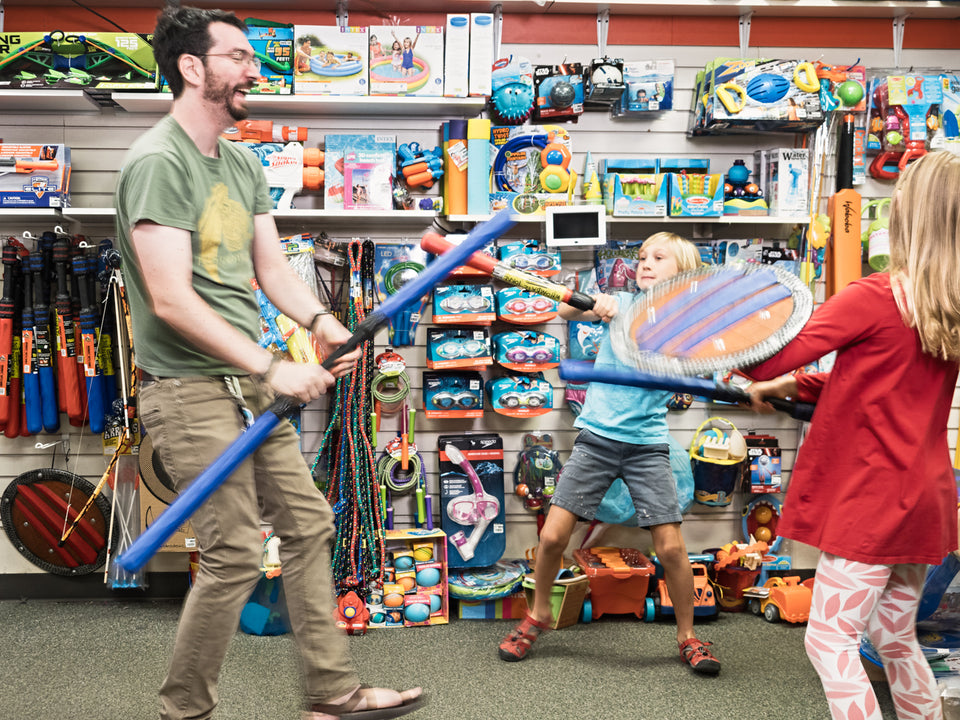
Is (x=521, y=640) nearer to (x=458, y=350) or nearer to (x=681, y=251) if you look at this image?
(x=458, y=350)

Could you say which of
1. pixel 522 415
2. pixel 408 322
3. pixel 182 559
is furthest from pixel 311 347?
pixel 182 559

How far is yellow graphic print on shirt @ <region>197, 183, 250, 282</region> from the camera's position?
1.80 m

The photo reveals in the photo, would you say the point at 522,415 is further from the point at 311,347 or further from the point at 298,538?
the point at 298,538

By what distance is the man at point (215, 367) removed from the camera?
1.70m

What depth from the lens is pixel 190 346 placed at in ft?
5.90

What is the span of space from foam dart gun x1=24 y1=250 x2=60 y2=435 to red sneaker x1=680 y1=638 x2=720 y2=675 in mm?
2701

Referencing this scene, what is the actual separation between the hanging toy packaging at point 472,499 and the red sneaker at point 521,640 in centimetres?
54

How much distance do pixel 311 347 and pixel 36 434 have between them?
136cm

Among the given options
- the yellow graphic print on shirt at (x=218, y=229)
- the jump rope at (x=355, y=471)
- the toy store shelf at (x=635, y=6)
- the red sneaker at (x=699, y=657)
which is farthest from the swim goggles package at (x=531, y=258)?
the yellow graphic print on shirt at (x=218, y=229)

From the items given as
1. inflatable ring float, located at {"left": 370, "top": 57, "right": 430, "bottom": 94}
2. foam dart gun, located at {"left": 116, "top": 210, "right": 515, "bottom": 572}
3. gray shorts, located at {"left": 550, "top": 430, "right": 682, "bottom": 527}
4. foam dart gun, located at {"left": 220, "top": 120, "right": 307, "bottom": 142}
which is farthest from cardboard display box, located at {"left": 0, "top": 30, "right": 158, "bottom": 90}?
gray shorts, located at {"left": 550, "top": 430, "right": 682, "bottom": 527}

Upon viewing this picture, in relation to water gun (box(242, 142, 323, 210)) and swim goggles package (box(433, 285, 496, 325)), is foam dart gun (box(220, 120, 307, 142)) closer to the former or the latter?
water gun (box(242, 142, 323, 210))

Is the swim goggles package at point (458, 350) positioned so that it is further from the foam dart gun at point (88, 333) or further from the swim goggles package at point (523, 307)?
the foam dart gun at point (88, 333)

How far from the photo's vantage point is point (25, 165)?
3418 millimetres

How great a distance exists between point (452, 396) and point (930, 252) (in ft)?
7.22
